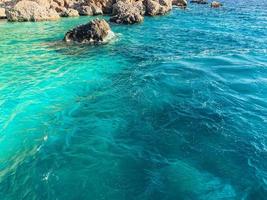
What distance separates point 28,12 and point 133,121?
104 ft

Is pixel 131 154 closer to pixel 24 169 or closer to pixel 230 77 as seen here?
pixel 24 169

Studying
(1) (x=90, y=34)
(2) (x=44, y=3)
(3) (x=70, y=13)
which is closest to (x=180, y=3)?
(3) (x=70, y=13)

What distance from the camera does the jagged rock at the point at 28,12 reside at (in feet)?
134

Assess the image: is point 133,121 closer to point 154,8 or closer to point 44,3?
point 154,8

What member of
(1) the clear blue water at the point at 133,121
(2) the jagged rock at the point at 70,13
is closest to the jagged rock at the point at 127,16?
(2) the jagged rock at the point at 70,13

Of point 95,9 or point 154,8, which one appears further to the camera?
point 95,9

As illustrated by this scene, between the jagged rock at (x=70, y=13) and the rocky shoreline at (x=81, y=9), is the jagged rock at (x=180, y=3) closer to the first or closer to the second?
the rocky shoreline at (x=81, y=9)

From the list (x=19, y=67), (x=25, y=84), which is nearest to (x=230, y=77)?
(x=25, y=84)

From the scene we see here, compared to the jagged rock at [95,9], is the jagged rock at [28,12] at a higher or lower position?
higher

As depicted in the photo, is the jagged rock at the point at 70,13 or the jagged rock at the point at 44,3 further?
the jagged rock at the point at 70,13

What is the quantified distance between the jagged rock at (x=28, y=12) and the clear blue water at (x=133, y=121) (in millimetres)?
14141

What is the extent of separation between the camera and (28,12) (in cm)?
4134

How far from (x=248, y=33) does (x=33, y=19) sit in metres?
26.0

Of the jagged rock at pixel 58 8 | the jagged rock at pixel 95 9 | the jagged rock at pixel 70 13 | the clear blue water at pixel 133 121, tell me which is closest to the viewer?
the clear blue water at pixel 133 121
